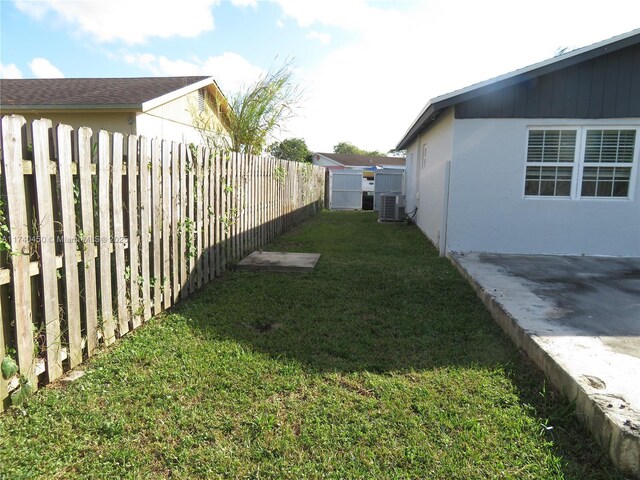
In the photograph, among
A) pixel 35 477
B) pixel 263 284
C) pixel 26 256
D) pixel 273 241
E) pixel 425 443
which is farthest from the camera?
pixel 273 241

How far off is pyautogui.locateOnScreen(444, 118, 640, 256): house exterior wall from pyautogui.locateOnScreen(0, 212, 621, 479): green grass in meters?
3.35

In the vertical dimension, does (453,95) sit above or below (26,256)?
above

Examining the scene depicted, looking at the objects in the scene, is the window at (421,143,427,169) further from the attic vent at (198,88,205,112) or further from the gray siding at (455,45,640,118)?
the attic vent at (198,88,205,112)

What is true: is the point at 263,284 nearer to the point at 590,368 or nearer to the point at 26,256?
the point at 26,256

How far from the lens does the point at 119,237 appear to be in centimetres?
352

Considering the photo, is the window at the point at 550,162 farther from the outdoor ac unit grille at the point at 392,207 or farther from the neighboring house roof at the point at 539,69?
the outdoor ac unit grille at the point at 392,207

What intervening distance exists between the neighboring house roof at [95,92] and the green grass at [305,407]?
30.5 feet

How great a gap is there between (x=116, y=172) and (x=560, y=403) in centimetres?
372

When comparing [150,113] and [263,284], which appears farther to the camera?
[150,113]

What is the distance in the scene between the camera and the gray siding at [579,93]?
6766 millimetres

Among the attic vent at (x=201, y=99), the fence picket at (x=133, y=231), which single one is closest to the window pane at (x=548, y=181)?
the fence picket at (x=133, y=231)

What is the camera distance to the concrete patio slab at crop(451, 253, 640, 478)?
226cm

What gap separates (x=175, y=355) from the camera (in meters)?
3.32

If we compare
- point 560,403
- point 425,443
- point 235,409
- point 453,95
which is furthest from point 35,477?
point 453,95
